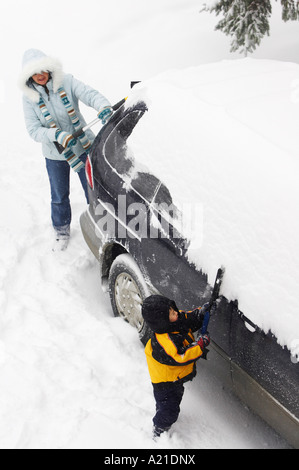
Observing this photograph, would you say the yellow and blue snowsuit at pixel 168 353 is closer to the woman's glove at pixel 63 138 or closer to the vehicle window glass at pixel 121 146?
the vehicle window glass at pixel 121 146

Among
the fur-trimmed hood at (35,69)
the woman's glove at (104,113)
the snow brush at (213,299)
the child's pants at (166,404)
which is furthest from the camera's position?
the woman's glove at (104,113)

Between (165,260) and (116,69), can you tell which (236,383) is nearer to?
(165,260)

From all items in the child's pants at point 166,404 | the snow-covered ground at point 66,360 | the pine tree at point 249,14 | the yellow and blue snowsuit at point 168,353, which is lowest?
the snow-covered ground at point 66,360

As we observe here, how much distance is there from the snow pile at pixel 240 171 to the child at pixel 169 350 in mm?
282

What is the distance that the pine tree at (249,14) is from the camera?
5.53 m

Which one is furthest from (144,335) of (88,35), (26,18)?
(26,18)

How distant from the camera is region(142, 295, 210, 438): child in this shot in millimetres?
2250

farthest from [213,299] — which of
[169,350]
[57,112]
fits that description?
[57,112]

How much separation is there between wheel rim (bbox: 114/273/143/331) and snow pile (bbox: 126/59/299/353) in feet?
2.60

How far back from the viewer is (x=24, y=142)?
6.52 meters

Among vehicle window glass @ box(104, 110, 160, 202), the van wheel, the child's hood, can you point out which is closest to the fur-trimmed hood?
vehicle window glass @ box(104, 110, 160, 202)

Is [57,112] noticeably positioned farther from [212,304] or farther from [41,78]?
[212,304]

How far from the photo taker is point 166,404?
8.01 ft

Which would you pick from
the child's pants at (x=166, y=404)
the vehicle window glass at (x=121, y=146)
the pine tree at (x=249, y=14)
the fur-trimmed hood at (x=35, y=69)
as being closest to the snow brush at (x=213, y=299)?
the child's pants at (x=166, y=404)
